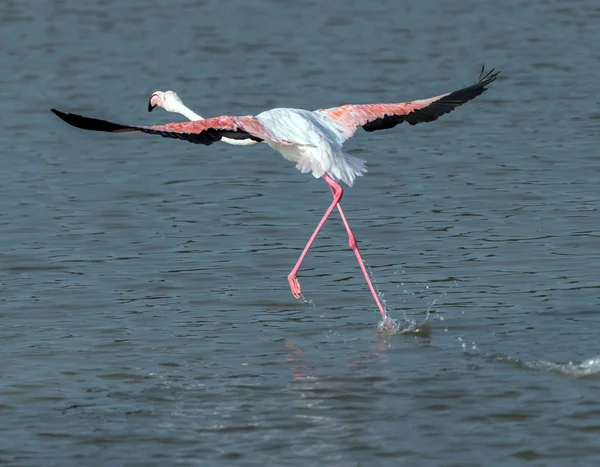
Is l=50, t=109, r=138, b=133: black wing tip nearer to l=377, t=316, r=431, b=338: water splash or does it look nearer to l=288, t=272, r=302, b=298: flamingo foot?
l=288, t=272, r=302, b=298: flamingo foot

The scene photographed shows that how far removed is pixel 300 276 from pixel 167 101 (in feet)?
6.40

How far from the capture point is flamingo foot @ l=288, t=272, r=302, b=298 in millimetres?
11516

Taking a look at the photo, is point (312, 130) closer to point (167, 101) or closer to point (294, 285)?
point (294, 285)

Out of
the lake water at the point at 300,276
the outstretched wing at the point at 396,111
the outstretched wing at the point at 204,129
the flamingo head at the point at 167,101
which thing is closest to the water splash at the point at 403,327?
the lake water at the point at 300,276

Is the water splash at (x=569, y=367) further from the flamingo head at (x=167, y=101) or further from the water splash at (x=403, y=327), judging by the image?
the flamingo head at (x=167, y=101)

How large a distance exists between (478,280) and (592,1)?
63.6 ft

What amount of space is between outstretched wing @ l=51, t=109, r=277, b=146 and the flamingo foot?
1.15m

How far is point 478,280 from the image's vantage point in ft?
40.1

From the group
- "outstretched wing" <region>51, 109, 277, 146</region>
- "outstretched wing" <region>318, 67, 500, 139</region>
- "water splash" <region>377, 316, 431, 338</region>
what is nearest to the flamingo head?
"outstretched wing" <region>318, 67, 500, 139</region>

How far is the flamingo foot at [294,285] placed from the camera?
37.8 feet

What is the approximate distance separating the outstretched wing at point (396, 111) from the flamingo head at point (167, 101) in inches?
53.8

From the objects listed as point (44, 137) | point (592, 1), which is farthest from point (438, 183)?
point (592, 1)

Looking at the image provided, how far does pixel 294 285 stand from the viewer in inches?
455

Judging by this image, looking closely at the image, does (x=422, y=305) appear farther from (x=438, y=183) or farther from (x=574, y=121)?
(x=574, y=121)
